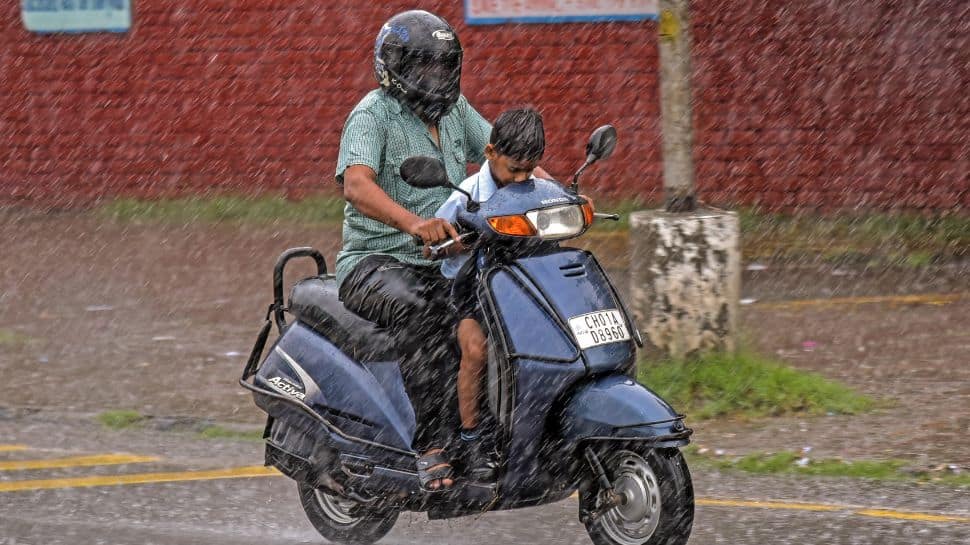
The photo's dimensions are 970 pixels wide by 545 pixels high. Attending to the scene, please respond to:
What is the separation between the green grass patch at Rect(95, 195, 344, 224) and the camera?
16.3 metres

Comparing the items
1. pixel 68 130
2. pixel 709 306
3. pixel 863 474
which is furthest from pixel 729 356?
pixel 68 130

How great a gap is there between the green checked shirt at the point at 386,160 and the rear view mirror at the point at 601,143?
24.0 inches

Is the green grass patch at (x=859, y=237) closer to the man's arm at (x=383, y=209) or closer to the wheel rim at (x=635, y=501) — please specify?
the man's arm at (x=383, y=209)

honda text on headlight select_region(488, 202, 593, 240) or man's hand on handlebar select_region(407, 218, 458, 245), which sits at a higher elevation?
honda text on headlight select_region(488, 202, 593, 240)

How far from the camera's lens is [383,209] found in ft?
19.8

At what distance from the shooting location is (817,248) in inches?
533

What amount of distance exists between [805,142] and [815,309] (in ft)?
12.4

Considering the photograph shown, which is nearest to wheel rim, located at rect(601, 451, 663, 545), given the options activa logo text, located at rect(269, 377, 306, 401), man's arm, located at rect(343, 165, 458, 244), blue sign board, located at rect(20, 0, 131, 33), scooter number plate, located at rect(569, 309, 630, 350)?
scooter number plate, located at rect(569, 309, 630, 350)

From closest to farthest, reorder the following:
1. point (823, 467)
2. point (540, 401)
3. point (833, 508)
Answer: point (540, 401) < point (833, 508) < point (823, 467)

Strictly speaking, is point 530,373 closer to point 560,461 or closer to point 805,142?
point 560,461

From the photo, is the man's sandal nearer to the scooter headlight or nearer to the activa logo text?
the activa logo text

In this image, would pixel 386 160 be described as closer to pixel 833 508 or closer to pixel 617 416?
pixel 617 416

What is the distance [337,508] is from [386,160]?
1.40 m

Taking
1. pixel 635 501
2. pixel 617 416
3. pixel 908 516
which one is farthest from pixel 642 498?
pixel 908 516
